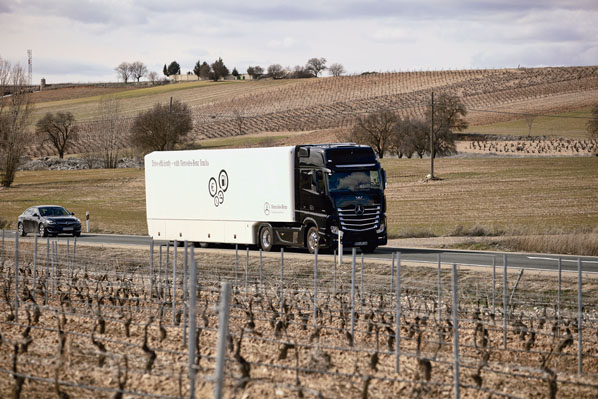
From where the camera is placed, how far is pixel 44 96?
148125mm

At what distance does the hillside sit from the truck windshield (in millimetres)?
72078

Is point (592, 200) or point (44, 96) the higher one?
point (44, 96)

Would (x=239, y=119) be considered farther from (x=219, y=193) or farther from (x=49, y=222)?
(x=219, y=193)

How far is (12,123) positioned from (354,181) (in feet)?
182

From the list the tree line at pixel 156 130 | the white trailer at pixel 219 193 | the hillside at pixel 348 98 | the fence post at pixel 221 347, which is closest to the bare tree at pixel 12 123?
the tree line at pixel 156 130

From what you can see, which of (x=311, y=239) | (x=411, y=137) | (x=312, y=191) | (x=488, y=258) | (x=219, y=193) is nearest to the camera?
(x=488, y=258)

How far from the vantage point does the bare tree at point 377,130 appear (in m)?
85.7

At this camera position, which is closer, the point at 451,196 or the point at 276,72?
the point at 451,196

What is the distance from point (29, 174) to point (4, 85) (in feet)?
36.0

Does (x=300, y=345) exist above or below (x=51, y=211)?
below

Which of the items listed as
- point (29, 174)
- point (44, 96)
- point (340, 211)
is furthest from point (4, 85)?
point (44, 96)

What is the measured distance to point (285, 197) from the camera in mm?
28344

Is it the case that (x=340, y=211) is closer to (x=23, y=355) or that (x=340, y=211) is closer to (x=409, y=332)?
(x=409, y=332)

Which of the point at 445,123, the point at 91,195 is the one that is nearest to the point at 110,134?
the point at 91,195
